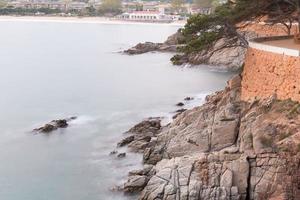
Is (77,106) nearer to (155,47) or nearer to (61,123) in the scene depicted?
(61,123)

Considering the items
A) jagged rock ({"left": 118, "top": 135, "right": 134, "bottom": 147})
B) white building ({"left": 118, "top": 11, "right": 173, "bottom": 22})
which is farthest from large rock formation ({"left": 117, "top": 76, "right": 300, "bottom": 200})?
white building ({"left": 118, "top": 11, "right": 173, "bottom": 22})

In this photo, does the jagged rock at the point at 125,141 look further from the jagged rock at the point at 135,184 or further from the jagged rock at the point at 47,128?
the jagged rock at the point at 135,184

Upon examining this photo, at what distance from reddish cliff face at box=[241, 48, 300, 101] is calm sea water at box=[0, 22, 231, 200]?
6384mm

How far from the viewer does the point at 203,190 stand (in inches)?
799

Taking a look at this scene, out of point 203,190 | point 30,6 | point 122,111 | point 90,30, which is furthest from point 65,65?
point 30,6

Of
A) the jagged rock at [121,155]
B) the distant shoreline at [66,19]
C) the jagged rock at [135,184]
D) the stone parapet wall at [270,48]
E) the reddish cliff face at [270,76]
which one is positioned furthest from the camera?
the distant shoreline at [66,19]

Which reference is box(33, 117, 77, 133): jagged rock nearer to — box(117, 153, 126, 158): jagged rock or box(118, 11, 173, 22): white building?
box(117, 153, 126, 158): jagged rock

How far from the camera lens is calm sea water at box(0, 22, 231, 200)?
25.9m

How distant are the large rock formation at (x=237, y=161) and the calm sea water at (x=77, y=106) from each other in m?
2.96

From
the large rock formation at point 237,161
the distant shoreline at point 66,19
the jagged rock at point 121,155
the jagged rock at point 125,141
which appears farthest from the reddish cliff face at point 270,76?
the distant shoreline at point 66,19

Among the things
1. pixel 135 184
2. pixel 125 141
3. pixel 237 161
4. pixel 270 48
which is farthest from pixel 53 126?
pixel 237 161

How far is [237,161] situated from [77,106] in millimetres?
22360

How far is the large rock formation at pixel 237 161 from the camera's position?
65.3 ft

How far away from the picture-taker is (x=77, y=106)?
4128 cm
